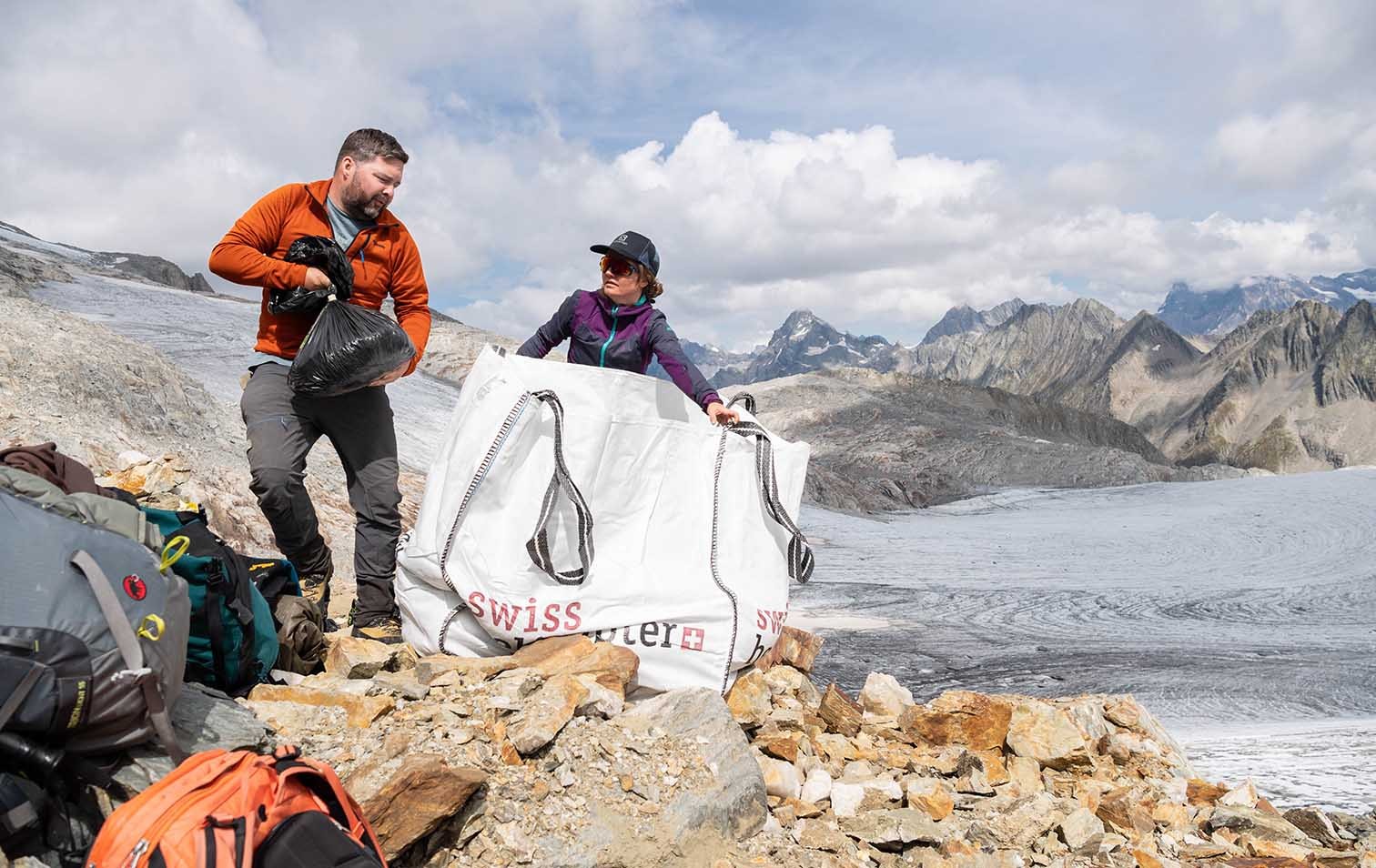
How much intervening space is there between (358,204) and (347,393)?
29.6 inches

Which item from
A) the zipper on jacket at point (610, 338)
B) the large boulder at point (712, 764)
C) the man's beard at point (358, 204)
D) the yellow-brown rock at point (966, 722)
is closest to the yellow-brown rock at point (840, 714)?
the yellow-brown rock at point (966, 722)

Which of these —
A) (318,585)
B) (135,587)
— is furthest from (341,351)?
(135,587)

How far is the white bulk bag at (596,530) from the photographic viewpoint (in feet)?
10.4

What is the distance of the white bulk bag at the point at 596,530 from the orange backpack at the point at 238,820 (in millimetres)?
1303

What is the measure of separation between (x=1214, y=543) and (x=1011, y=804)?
15323 millimetres

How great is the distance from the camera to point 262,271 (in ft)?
10.7

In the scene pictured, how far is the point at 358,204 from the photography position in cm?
351

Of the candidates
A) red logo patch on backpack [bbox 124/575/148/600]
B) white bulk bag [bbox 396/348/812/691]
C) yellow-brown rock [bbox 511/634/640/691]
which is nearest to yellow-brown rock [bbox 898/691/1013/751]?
white bulk bag [bbox 396/348/812/691]

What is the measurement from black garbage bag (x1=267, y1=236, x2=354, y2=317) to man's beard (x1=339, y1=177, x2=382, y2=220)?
0.20m

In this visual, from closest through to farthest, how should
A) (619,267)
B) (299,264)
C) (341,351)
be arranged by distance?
(341,351)
(299,264)
(619,267)

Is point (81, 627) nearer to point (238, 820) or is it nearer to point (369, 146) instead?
point (238, 820)

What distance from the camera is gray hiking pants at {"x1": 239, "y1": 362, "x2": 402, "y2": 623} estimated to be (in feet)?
11.2

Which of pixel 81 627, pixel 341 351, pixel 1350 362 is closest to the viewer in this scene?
pixel 81 627

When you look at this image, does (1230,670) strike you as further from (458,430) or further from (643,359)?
(458,430)
